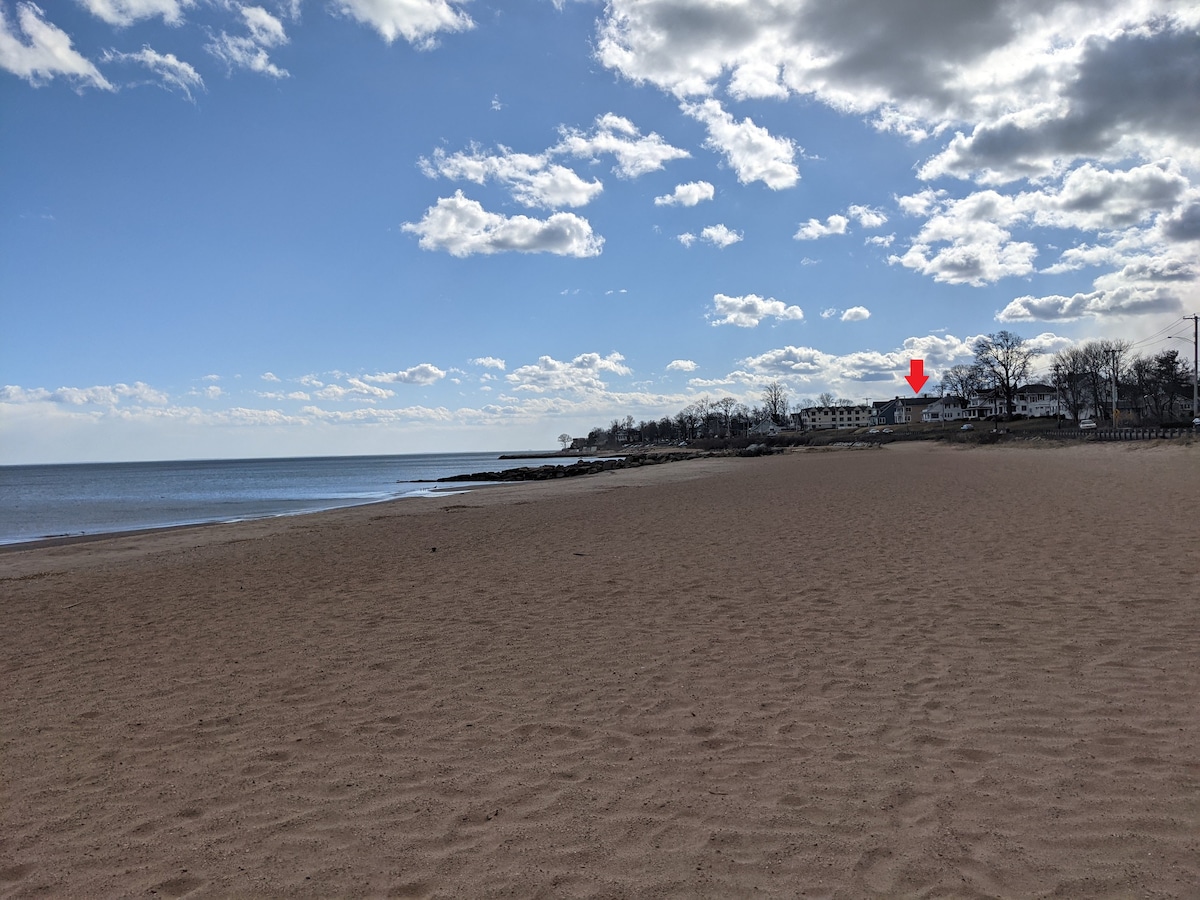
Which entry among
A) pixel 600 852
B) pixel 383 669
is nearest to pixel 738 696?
pixel 600 852

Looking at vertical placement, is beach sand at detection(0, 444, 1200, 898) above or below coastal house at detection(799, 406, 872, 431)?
below

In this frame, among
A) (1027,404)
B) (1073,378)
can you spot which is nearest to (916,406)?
(1027,404)

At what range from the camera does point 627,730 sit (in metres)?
4.68

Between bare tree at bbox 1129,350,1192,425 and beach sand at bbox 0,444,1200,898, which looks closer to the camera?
beach sand at bbox 0,444,1200,898

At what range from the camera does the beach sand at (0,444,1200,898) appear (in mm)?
3206

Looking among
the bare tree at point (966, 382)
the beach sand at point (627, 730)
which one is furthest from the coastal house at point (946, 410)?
the beach sand at point (627, 730)

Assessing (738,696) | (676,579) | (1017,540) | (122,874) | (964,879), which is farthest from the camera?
(1017,540)

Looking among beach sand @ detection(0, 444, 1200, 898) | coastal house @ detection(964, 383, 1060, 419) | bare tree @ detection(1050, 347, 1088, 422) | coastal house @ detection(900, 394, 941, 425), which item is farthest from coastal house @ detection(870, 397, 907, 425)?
beach sand @ detection(0, 444, 1200, 898)

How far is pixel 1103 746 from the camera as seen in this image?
4.15m

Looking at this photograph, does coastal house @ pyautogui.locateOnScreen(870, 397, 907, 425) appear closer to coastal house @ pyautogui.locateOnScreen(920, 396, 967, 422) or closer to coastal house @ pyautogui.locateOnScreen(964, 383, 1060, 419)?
coastal house @ pyautogui.locateOnScreen(920, 396, 967, 422)

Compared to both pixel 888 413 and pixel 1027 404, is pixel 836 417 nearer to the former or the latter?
pixel 888 413

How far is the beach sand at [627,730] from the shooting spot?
3206mm

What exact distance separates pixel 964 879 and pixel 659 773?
→ 160 centimetres

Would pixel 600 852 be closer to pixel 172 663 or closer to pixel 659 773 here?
pixel 659 773
